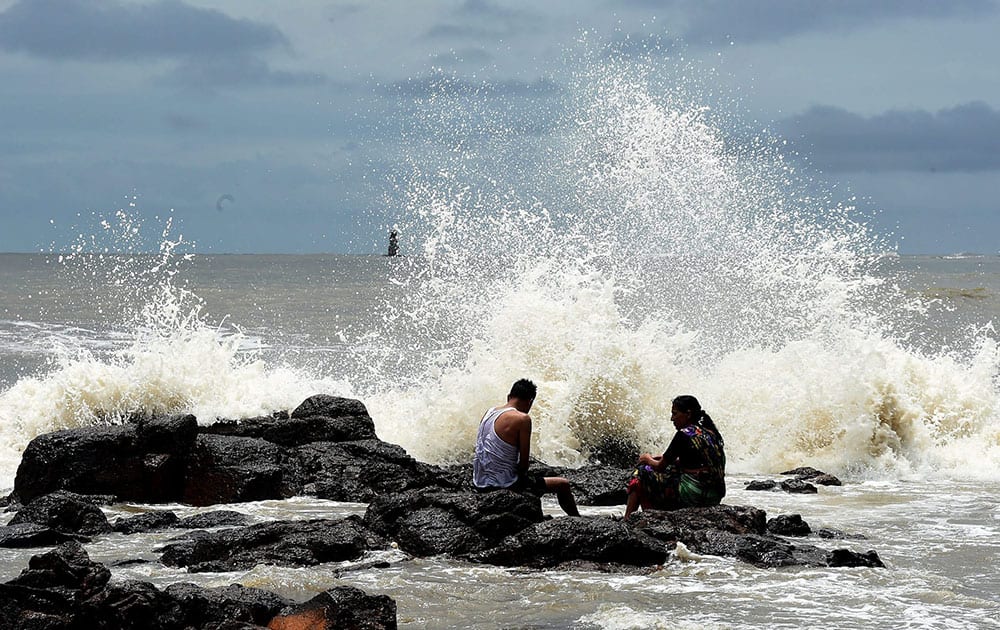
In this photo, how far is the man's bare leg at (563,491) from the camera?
34.1ft

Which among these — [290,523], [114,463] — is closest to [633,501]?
[290,523]

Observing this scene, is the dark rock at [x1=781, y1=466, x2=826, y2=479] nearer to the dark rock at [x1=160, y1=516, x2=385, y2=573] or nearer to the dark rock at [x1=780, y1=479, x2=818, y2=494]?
the dark rock at [x1=780, y1=479, x2=818, y2=494]

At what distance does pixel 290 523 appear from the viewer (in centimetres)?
955

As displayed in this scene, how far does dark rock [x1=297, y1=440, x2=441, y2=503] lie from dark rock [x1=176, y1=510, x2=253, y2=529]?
1.53 metres

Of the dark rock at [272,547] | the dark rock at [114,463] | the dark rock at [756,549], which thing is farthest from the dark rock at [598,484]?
the dark rock at [114,463]

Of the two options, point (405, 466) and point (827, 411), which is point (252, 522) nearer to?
point (405, 466)

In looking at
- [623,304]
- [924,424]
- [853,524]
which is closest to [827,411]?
[924,424]

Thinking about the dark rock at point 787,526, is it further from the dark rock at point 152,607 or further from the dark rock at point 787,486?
the dark rock at point 152,607

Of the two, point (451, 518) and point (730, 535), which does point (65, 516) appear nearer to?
point (451, 518)

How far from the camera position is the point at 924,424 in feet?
55.8

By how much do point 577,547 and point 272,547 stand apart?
7.45ft

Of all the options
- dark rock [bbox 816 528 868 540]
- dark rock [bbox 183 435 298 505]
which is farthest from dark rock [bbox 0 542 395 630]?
dark rock [bbox 183 435 298 505]

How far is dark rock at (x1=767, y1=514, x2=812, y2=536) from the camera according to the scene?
1030cm

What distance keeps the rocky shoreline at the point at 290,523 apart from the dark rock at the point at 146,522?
16 mm
